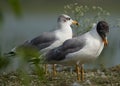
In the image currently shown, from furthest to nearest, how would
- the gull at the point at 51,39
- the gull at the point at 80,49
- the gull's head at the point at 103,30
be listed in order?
the gull at the point at 51,39 < the gull's head at the point at 103,30 < the gull at the point at 80,49

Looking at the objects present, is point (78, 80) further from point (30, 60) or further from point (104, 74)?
point (30, 60)

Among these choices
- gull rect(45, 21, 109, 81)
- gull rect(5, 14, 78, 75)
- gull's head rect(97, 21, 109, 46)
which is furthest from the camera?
gull rect(5, 14, 78, 75)

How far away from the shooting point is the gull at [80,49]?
592cm

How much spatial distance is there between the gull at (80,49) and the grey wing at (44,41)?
644mm

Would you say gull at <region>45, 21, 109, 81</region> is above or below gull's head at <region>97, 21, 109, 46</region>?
below

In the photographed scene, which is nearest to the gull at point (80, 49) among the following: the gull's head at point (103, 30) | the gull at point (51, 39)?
the gull's head at point (103, 30)

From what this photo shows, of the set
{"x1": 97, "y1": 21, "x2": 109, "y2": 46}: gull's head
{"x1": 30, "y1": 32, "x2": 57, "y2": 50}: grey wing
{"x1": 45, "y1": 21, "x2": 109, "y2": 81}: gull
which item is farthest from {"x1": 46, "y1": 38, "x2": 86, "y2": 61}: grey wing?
{"x1": 30, "y1": 32, "x2": 57, "y2": 50}: grey wing

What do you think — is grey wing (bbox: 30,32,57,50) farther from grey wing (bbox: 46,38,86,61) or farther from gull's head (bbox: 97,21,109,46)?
gull's head (bbox: 97,21,109,46)

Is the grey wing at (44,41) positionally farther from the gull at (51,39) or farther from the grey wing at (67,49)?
the grey wing at (67,49)

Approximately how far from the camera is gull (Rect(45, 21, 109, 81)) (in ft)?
19.4

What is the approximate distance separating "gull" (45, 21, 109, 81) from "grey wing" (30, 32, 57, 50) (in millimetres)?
644

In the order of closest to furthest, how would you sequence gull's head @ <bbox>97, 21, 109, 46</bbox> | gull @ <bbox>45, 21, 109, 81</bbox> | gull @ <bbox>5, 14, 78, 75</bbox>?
gull @ <bbox>45, 21, 109, 81</bbox>, gull's head @ <bbox>97, 21, 109, 46</bbox>, gull @ <bbox>5, 14, 78, 75</bbox>

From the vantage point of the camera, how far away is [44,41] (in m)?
6.86

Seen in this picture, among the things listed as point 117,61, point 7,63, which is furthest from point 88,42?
point 7,63
